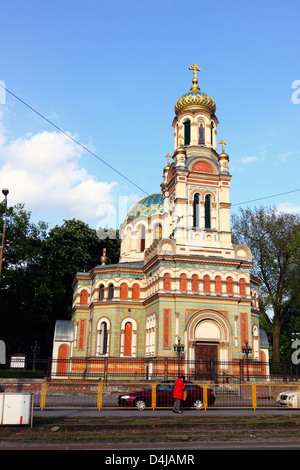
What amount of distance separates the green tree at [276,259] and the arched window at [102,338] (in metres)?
18.8

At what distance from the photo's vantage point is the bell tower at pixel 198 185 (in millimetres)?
38500

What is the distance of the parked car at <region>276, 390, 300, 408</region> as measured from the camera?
2162 cm

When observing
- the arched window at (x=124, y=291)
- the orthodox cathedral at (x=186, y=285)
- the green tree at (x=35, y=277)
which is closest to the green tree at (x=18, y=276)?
the green tree at (x=35, y=277)

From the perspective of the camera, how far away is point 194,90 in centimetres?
4525

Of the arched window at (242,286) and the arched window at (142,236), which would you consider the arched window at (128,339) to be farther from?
the arched window at (142,236)

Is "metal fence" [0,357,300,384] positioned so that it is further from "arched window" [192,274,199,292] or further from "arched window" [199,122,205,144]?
"arched window" [199,122,205,144]

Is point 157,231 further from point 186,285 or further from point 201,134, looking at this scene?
point 186,285

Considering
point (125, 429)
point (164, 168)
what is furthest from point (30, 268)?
point (125, 429)

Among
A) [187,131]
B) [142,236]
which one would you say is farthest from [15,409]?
[142,236]

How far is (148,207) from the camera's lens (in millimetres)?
51312

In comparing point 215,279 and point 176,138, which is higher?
point 176,138
